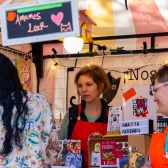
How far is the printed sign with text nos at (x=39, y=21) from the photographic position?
2.18 m

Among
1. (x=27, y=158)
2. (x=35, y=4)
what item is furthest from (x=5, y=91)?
(x=35, y=4)

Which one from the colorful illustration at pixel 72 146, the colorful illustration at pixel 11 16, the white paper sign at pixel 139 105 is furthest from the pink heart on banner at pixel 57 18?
the colorful illustration at pixel 72 146

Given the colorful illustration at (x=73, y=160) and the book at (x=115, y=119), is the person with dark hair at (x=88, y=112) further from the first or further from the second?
the colorful illustration at (x=73, y=160)

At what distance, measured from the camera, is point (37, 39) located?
2219mm

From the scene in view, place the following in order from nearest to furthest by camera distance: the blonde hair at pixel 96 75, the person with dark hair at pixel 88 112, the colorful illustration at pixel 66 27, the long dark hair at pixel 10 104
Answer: the long dark hair at pixel 10 104 < the colorful illustration at pixel 66 27 < the person with dark hair at pixel 88 112 < the blonde hair at pixel 96 75

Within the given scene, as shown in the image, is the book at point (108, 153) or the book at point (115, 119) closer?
the book at point (108, 153)

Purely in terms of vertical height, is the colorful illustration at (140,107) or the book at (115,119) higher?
the colorful illustration at (140,107)

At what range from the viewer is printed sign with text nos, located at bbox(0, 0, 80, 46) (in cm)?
218

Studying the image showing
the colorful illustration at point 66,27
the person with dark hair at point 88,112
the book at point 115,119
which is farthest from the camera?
the person with dark hair at point 88,112

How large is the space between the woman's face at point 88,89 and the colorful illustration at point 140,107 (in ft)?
1.87

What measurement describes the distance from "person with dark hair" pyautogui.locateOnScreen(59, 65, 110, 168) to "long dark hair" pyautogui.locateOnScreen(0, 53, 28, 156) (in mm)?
1202

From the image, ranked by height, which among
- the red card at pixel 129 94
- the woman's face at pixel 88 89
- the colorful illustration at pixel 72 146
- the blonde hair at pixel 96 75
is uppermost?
the blonde hair at pixel 96 75

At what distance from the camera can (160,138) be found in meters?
1.80

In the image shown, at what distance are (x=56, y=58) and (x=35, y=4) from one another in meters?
3.16
